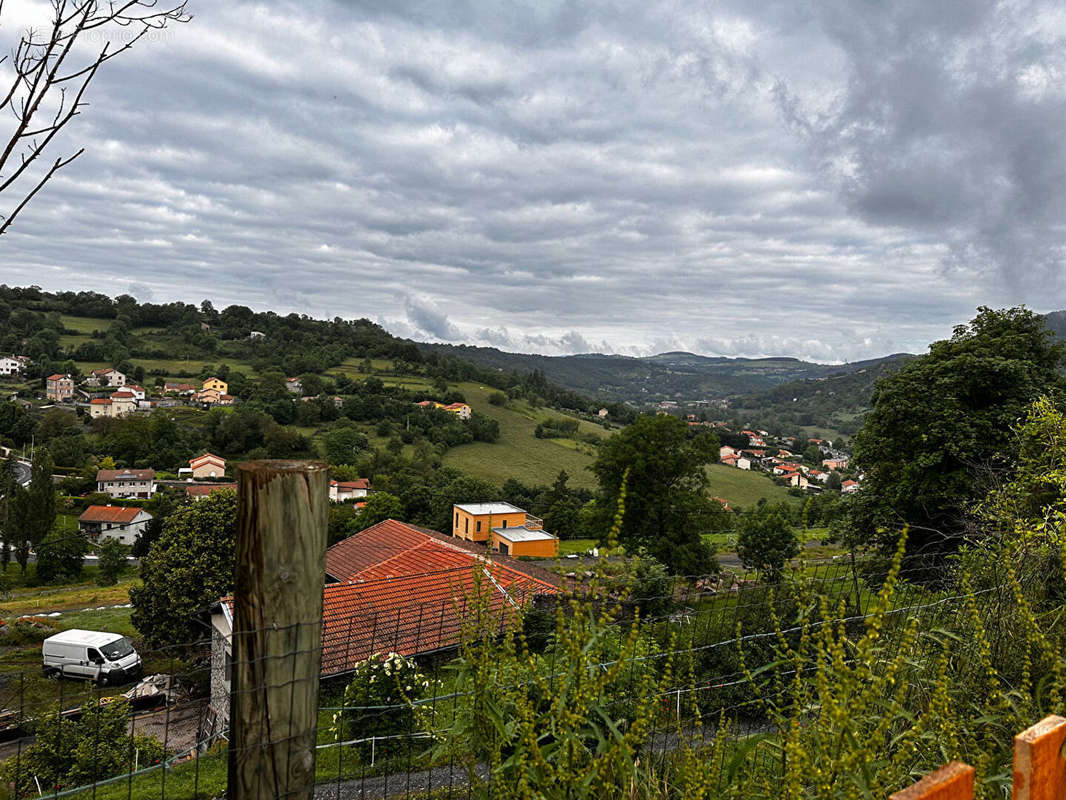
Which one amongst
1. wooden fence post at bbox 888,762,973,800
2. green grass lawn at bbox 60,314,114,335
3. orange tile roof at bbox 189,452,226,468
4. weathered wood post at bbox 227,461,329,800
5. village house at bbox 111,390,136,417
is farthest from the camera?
green grass lawn at bbox 60,314,114,335

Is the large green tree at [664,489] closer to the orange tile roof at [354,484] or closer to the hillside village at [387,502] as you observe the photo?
the hillside village at [387,502]

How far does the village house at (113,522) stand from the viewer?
36.3m

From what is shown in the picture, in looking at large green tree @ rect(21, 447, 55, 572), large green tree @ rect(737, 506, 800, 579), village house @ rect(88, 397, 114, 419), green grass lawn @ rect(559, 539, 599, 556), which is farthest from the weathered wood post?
village house @ rect(88, 397, 114, 419)

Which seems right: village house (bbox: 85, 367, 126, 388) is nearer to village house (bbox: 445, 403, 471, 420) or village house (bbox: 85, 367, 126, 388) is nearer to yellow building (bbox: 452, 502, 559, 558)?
village house (bbox: 445, 403, 471, 420)

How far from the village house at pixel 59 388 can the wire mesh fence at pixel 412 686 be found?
6365 centimetres

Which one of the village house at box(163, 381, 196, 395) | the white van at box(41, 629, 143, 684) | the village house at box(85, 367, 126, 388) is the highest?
the village house at box(85, 367, 126, 388)

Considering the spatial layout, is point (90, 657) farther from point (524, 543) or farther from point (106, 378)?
point (106, 378)

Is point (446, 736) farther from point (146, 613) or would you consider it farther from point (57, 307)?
point (57, 307)

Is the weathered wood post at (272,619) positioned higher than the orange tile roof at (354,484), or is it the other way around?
the weathered wood post at (272,619)

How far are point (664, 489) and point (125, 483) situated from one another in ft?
134

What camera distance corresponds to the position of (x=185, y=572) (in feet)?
50.8

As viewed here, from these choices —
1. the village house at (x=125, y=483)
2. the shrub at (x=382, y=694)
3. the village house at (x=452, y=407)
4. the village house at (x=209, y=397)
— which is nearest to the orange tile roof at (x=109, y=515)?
the village house at (x=125, y=483)

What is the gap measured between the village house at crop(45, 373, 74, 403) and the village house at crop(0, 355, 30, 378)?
8689 mm

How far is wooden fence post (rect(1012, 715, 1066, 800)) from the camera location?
104 centimetres
